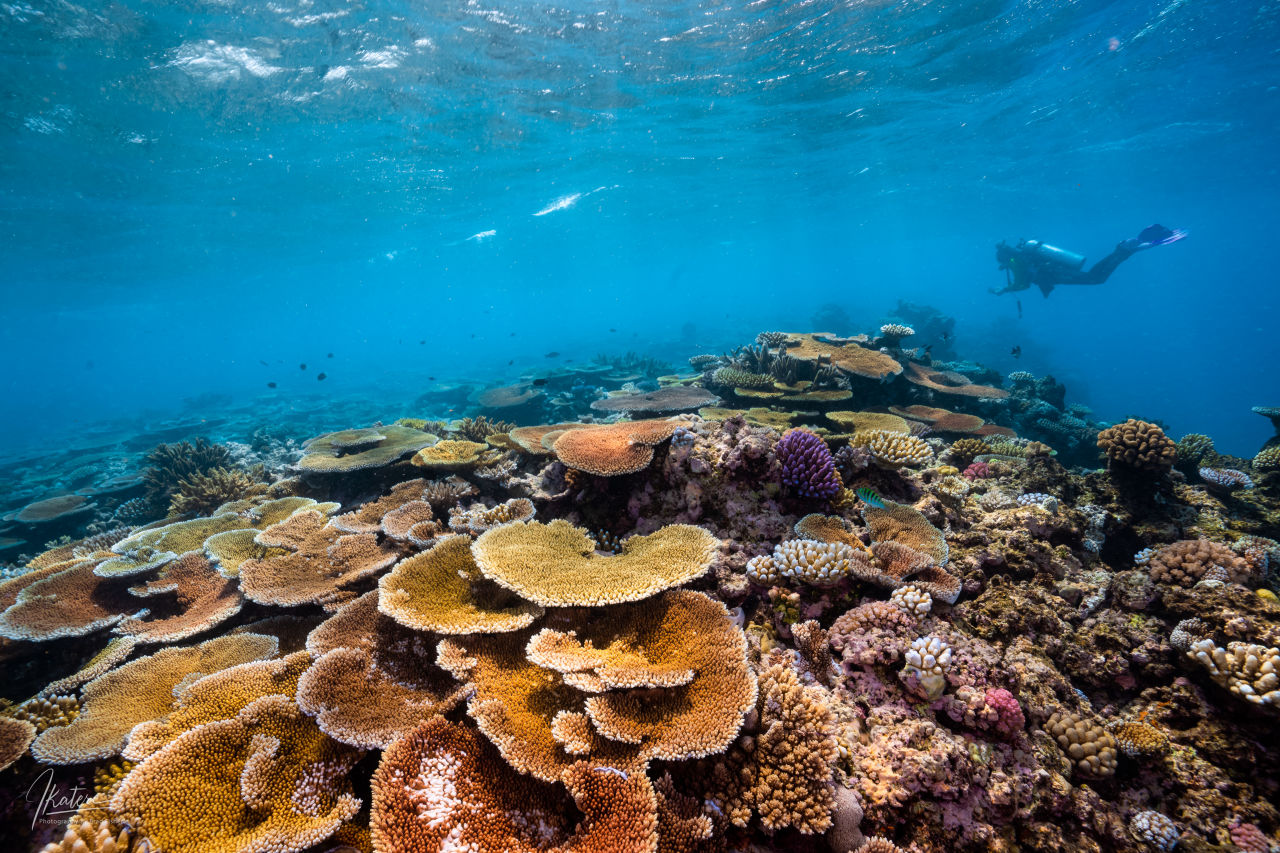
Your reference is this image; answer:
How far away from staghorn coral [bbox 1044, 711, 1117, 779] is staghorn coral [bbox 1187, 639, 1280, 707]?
98 centimetres

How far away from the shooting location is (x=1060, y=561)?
4926 millimetres

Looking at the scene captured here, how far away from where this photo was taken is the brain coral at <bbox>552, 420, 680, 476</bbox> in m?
5.04

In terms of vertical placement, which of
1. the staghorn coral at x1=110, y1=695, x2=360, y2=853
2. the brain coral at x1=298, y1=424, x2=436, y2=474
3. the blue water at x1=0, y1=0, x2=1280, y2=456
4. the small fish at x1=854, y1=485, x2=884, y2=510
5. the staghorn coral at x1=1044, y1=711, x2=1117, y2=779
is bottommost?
the staghorn coral at x1=1044, y1=711, x2=1117, y2=779

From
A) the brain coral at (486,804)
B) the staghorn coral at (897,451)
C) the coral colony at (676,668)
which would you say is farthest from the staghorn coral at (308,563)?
the staghorn coral at (897,451)

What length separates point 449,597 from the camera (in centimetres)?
375

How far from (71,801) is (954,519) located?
850 centimetres

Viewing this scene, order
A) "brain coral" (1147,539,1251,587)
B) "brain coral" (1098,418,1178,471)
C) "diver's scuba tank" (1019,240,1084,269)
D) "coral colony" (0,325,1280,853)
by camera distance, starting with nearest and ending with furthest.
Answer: "coral colony" (0,325,1280,853) < "brain coral" (1147,539,1251,587) < "brain coral" (1098,418,1178,471) < "diver's scuba tank" (1019,240,1084,269)

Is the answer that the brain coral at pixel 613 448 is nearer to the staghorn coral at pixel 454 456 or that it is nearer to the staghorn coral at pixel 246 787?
the staghorn coral at pixel 454 456

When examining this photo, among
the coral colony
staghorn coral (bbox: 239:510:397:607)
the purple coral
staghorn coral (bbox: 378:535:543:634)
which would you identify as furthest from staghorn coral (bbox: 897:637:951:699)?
staghorn coral (bbox: 239:510:397:607)

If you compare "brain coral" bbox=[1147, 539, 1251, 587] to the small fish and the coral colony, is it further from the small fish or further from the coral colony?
the small fish

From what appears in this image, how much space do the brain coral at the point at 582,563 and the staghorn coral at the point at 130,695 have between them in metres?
2.24

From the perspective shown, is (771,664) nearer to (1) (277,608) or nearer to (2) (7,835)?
(1) (277,608)

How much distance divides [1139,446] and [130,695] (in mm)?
11123

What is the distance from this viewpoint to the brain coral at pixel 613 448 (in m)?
5.04
